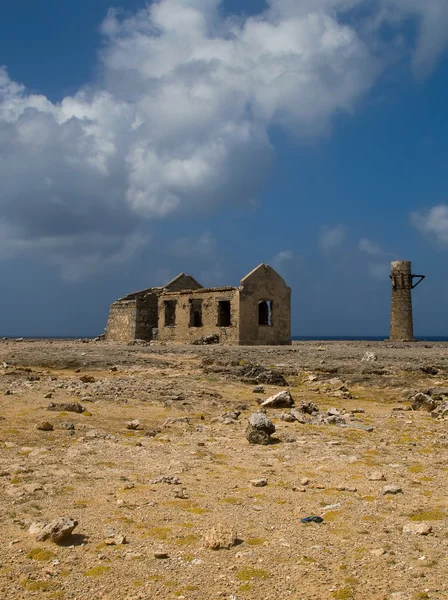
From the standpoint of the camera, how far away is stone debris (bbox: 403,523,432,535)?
4094mm

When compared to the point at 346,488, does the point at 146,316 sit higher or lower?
higher

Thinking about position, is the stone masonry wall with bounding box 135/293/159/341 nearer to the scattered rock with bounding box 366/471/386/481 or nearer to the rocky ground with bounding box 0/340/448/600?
the rocky ground with bounding box 0/340/448/600

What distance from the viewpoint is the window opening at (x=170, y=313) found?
1307 inches

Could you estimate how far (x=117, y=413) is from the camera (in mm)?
8781

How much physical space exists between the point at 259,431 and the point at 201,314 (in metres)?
24.2

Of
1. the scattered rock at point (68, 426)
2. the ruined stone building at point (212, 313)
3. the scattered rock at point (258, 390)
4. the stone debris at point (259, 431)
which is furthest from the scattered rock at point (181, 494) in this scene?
the ruined stone building at point (212, 313)

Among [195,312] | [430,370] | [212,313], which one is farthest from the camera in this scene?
[195,312]

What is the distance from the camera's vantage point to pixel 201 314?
31234 millimetres

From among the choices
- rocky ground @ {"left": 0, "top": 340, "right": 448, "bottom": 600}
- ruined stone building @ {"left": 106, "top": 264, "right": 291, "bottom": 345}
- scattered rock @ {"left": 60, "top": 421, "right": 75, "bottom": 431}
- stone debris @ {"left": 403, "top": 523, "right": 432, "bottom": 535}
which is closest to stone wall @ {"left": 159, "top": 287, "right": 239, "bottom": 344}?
ruined stone building @ {"left": 106, "top": 264, "right": 291, "bottom": 345}

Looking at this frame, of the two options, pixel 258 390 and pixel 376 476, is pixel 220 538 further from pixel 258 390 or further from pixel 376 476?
pixel 258 390

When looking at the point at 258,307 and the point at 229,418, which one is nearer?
the point at 229,418

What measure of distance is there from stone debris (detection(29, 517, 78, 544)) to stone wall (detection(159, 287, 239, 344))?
2440 cm

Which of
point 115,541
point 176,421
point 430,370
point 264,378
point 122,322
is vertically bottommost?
point 115,541

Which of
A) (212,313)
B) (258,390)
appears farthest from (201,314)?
(258,390)
